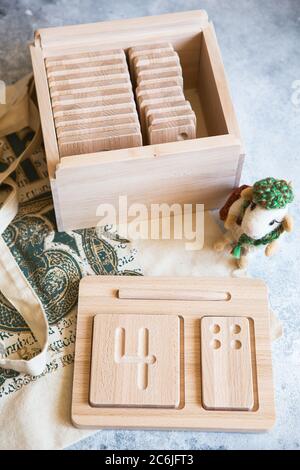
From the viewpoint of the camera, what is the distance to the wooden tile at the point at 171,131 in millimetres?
973

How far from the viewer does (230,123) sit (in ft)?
3.19

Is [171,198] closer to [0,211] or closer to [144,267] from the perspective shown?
[144,267]

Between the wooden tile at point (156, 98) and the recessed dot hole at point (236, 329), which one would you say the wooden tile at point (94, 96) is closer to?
the wooden tile at point (156, 98)

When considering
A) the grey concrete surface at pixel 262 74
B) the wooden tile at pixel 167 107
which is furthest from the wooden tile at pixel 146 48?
the grey concrete surface at pixel 262 74

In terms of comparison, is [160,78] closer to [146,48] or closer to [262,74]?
[146,48]

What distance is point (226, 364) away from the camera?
0.94 meters

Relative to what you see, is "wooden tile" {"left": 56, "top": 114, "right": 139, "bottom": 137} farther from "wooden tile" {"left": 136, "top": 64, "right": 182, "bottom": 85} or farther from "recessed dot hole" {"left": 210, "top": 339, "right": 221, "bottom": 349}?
"recessed dot hole" {"left": 210, "top": 339, "right": 221, "bottom": 349}

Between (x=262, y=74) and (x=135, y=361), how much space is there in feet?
2.00

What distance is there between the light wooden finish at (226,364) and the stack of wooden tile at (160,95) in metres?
0.28

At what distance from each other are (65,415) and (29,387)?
69mm

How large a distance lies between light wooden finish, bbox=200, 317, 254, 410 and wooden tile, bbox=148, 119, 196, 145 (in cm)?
27

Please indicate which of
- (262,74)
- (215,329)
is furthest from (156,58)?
(215,329)

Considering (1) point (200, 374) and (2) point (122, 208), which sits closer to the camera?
(1) point (200, 374)

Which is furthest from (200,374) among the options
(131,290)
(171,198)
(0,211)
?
(0,211)
